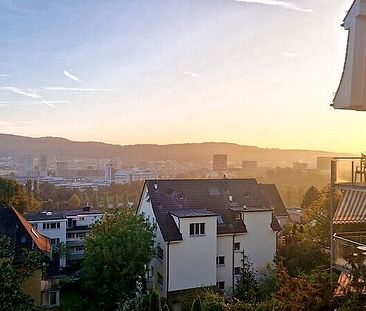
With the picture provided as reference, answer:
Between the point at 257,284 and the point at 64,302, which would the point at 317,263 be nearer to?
the point at 257,284

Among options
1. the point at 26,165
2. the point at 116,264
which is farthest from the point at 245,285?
the point at 26,165

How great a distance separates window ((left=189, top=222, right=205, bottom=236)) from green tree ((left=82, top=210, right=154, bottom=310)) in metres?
3.23

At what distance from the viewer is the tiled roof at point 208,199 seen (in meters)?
26.1

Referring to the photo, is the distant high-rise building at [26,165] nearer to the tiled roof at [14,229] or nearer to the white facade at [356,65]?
the tiled roof at [14,229]

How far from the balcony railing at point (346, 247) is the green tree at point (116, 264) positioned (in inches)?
538

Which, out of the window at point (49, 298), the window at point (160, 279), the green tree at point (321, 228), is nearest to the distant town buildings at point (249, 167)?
the green tree at point (321, 228)

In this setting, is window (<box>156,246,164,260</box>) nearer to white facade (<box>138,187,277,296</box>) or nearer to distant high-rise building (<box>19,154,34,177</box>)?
white facade (<box>138,187,277,296</box>)

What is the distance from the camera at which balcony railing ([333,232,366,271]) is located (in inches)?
341

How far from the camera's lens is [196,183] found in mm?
29266

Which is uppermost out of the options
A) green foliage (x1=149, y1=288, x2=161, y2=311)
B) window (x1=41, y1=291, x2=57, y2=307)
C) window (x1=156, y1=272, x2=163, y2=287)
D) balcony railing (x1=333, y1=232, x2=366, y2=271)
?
balcony railing (x1=333, y1=232, x2=366, y2=271)

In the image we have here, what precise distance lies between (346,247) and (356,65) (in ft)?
12.9

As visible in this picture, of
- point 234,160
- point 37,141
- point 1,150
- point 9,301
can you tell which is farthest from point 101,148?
point 9,301

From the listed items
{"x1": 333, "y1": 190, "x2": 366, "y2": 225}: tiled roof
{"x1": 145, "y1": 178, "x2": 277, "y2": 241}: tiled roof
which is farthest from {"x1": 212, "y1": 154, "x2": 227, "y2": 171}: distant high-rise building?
{"x1": 333, "y1": 190, "x2": 366, "y2": 225}: tiled roof

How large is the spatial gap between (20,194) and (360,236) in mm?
42231
